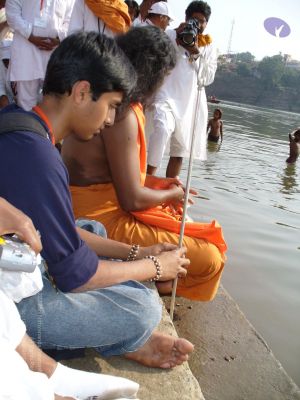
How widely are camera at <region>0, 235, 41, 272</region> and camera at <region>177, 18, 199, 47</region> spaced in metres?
3.66

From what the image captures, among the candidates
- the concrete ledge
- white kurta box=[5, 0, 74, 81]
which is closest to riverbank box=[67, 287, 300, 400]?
the concrete ledge

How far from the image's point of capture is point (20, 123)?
1515 millimetres

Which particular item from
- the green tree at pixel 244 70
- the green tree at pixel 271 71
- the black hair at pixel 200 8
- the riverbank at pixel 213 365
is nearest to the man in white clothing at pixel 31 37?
the black hair at pixel 200 8

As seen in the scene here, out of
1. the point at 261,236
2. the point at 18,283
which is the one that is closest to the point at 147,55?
the point at 18,283

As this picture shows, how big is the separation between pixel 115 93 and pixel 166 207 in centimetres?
121

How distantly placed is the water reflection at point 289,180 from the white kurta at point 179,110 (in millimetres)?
3972

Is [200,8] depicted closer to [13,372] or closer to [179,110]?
[179,110]

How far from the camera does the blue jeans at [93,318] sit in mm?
1645

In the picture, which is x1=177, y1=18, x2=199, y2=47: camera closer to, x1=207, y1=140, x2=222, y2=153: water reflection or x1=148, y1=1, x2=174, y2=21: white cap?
x1=148, y1=1, x2=174, y2=21: white cap

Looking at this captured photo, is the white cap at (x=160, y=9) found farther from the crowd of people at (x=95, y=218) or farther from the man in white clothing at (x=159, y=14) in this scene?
the crowd of people at (x=95, y=218)

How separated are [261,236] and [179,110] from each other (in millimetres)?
1772

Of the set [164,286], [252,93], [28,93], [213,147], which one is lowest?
[252,93]

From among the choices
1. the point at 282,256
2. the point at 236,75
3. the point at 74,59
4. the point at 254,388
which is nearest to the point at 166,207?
the point at 254,388

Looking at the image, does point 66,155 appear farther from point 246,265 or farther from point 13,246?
point 246,265
